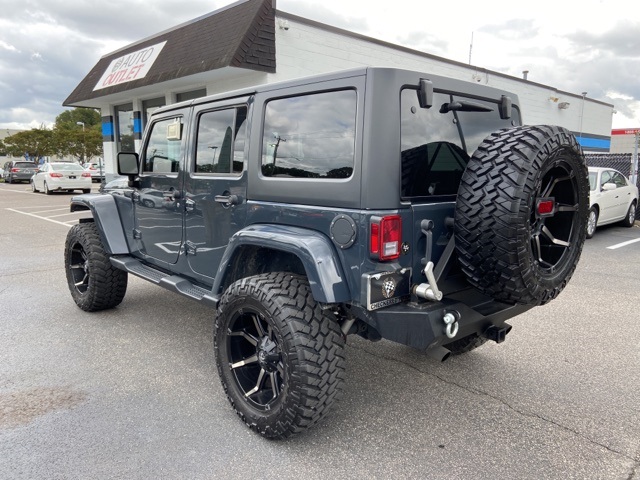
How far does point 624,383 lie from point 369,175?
2.57 metres

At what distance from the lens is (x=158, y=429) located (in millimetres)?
2812

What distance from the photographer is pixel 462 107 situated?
2770mm

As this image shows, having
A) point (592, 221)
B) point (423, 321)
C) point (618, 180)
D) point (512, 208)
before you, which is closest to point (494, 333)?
point (423, 321)

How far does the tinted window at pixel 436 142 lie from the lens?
2512 millimetres

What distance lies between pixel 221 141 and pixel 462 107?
5.38 feet

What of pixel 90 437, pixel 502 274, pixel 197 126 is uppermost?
pixel 197 126

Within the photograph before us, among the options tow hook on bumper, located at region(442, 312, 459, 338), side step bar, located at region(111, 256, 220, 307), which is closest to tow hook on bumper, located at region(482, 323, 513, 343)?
tow hook on bumper, located at region(442, 312, 459, 338)

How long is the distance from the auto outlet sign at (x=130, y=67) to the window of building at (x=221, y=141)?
12669 mm

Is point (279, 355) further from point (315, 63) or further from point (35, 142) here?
point (35, 142)

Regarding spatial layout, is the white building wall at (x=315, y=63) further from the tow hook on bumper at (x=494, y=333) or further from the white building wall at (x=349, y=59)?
the tow hook on bumper at (x=494, y=333)

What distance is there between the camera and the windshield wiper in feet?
8.84

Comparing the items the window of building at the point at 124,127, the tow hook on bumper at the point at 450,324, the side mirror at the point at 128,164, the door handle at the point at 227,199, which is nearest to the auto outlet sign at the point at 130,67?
the window of building at the point at 124,127

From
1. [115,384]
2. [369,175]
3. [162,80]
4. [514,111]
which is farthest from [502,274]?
[162,80]

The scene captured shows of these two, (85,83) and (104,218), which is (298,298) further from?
(85,83)
